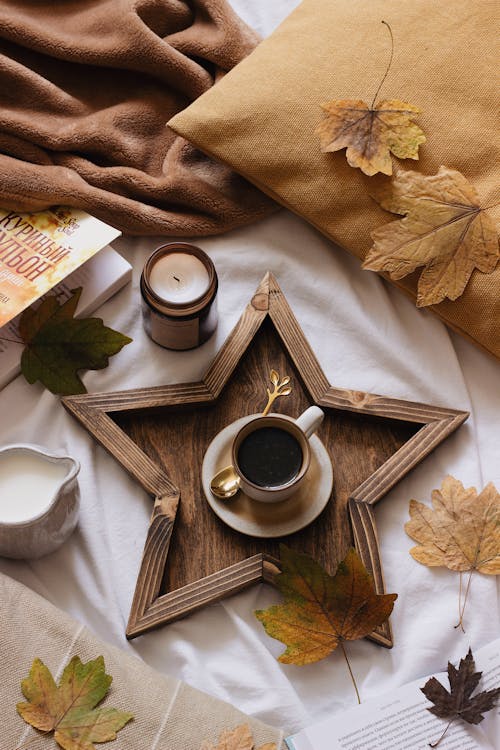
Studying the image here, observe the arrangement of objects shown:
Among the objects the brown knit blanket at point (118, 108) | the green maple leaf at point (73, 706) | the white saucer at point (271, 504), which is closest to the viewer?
the green maple leaf at point (73, 706)

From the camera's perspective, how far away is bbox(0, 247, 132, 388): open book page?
3.07 ft

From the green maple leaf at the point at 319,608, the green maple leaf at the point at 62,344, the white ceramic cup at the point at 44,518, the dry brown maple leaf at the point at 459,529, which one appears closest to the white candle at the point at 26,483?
the white ceramic cup at the point at 44,518

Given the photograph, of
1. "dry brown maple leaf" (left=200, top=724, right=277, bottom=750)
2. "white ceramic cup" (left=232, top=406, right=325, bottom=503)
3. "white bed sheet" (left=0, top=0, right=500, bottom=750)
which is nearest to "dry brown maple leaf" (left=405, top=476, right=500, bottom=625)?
"white bed sheet" (left=0, top=0, right=500, bottom=750)

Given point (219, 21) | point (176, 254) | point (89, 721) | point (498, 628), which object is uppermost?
point (219, 21)

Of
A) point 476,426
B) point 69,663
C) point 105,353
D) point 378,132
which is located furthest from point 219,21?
point 69,663

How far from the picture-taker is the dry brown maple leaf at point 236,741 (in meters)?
0.77

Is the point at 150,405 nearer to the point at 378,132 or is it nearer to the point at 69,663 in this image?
the point at 69,663

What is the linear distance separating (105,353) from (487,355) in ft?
1.50

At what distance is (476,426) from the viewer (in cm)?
96

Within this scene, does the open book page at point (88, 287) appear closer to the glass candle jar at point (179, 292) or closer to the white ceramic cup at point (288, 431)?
the glass candle jar at point (179, 292)

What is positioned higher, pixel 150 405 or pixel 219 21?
pixel 219 21

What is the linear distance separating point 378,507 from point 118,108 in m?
0.59

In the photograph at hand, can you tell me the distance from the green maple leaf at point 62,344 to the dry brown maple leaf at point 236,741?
1.31 ft

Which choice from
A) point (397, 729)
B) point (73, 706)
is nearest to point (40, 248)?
point (73, 706)
